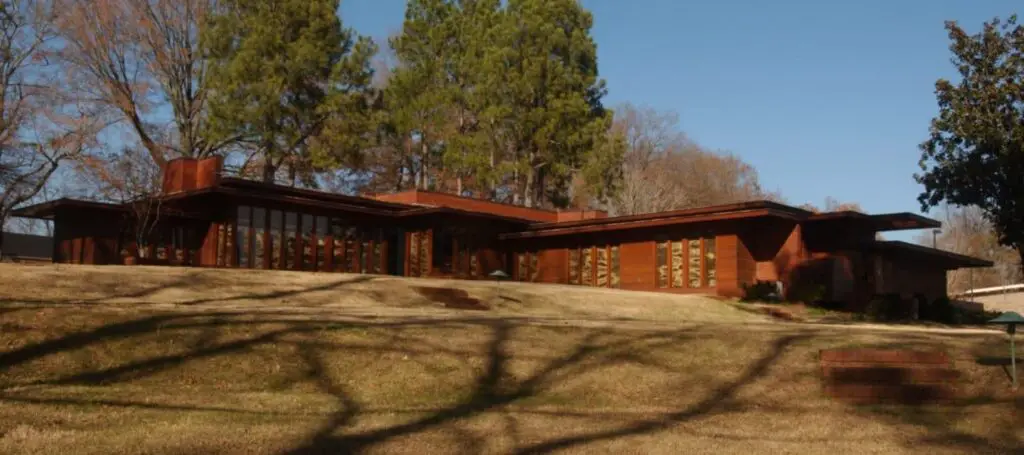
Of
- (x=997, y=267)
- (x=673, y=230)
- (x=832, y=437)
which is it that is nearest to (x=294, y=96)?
(x=673, y=230)

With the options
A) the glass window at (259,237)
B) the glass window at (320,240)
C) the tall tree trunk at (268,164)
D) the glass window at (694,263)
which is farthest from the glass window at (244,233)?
the glass window at (694,263)

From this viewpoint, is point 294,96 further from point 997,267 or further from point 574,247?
point 997,267

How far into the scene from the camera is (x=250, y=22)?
36188 mm

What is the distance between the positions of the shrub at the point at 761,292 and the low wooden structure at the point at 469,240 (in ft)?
1.91

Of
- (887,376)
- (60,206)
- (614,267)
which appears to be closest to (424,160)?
(614,267)

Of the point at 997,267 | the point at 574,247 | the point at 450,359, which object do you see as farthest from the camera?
the point at 997,267

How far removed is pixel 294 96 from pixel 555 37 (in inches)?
439

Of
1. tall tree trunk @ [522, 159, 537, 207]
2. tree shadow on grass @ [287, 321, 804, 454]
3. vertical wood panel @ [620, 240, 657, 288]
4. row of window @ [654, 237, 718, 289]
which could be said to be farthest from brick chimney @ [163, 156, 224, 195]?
tree shadow on grass @ [287, 321, 804, 454]

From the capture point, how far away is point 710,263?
3006 cm

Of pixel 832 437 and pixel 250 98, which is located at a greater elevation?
pixel 250 98

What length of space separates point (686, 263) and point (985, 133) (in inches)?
399

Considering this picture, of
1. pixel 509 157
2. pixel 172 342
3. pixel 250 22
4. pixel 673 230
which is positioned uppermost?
pixel 250 22

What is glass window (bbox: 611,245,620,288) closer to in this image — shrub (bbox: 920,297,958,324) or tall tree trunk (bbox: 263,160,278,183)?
shrub (bbox: 920,297,958,324)

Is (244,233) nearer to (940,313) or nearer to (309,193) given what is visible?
(309,193)
